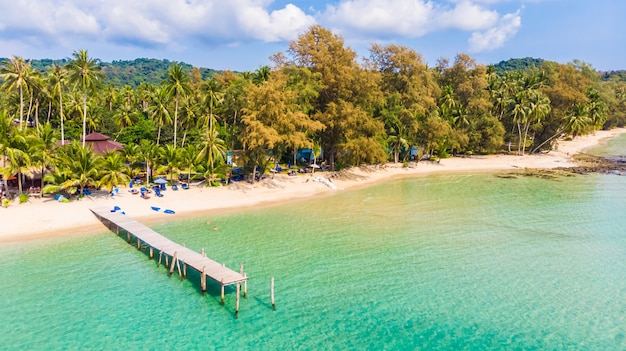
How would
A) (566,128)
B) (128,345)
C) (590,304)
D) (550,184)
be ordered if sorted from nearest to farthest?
(128,345), (590,304), (550,184), (566,128)

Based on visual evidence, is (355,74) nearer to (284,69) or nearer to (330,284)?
(284,69)

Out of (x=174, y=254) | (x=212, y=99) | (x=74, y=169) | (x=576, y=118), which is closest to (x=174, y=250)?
(x=174, y=254)

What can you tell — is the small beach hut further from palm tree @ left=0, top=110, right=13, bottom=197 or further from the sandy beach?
palm tree @ left=0, top=110, right=13, bottom=197

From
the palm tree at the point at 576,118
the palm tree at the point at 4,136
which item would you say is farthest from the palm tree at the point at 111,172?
the palm tree at the point at 576,118

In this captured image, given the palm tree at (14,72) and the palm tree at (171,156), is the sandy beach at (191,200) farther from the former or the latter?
the palm tree at (14,72)

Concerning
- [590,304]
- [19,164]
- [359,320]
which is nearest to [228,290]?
[359,320]
